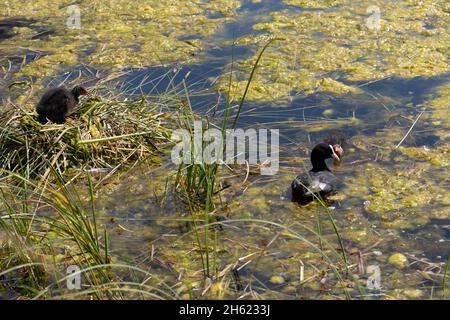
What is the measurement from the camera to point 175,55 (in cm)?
A: 707

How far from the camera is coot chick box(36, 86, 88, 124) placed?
214 inches

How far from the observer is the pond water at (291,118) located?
13.7 feet

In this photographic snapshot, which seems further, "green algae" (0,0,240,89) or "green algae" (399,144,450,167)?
"green algae" (0,0,240,89)

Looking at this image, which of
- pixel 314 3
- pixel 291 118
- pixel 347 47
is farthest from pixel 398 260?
pixel 314 3

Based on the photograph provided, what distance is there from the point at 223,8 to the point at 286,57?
1.42 m

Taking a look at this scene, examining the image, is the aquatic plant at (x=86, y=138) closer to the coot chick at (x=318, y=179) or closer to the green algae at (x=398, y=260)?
the coot chick at (x=318, y=179)

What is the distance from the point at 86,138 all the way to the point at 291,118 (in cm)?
161

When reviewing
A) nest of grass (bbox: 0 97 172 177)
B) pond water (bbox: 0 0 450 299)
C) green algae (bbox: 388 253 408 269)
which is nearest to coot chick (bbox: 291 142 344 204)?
pond water (bbox: 0 0 450 299)

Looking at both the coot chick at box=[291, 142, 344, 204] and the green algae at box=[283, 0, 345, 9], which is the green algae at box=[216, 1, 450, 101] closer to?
the green algae at box=[283, 0, 345, 9]

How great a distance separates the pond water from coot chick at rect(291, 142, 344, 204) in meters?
0.09

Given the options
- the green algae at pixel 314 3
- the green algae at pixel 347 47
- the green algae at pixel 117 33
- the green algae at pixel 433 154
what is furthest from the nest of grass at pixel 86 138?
the green algae at pixel 314 3

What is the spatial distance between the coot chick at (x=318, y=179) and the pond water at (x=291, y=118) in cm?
9

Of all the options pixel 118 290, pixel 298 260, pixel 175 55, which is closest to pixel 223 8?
pixel 175 55

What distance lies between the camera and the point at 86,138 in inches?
213
